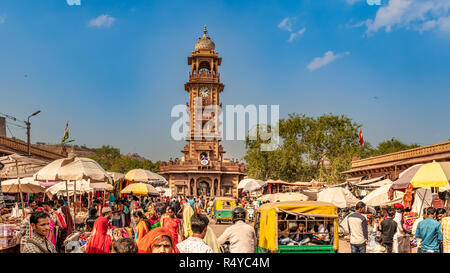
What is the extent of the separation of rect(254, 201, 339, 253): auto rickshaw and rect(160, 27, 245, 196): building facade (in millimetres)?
57815

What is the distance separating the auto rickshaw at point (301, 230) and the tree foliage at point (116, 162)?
8638 centimetres

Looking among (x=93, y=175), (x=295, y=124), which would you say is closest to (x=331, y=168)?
(x=295, y=124)

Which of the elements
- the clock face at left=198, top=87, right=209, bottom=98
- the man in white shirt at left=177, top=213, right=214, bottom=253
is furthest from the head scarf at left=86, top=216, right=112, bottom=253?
the clock face at left=198, top=87, right=209, bottom=98

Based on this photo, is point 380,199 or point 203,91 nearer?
point 380,199

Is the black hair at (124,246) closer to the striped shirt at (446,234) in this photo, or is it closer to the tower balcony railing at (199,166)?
the striped shirt at (446,234)

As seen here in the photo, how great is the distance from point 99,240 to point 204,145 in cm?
6431

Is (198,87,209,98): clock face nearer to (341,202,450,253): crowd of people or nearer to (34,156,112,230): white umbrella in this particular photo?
(34,156,112,230): white umbrella

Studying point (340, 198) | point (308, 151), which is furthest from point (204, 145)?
point (340, 198)

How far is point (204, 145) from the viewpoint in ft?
234

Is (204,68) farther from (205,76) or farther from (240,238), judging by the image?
(240,238)

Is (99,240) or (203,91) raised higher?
(203,91)

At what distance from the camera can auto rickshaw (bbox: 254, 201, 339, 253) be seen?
8.83m

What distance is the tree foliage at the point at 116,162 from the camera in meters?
95.4
